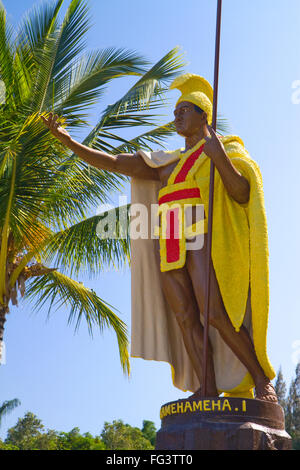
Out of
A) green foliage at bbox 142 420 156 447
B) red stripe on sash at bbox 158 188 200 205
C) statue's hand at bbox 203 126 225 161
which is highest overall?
green foliage at bbox 142 420 156 447

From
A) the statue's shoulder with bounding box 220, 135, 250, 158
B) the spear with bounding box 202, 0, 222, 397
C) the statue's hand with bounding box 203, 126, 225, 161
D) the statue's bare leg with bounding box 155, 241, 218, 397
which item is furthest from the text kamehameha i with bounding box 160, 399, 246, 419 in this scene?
the statue's shoulder with bounding box 220, 135, 250, 158

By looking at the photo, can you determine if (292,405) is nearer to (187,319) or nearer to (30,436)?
(30,436)

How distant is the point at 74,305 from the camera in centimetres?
1145

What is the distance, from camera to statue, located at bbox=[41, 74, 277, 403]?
544cm

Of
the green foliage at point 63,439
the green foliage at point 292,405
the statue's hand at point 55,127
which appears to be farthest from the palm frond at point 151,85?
the green foliage at point 63,439

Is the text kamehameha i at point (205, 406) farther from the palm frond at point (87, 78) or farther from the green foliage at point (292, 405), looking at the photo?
the green foliage at point (292, 405)

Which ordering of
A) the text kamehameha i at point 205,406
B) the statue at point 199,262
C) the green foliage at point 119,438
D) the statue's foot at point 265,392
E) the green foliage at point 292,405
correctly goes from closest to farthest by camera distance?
the text kamehameha i at point 205,406 < the statue's foot at point 265,392 < the statue at point 199,262 < the green foliage at point 292,405 < the green foliage at point 119,438

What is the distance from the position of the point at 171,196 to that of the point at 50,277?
5.83 metres

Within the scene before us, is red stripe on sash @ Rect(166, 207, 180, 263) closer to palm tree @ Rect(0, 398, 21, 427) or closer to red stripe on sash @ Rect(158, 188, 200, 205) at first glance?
Result: red stripe on sash @ Rect(158, 188, 200, 205)

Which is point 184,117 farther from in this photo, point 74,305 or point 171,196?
point 74,305

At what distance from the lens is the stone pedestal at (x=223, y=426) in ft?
15.7

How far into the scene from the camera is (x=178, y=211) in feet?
19.1
